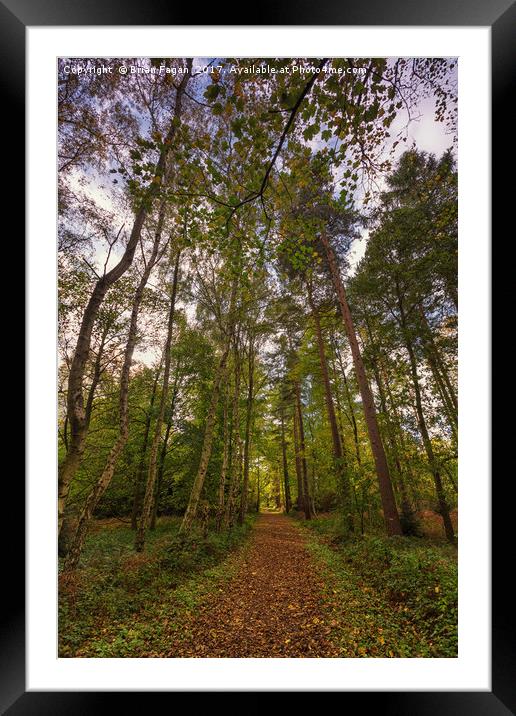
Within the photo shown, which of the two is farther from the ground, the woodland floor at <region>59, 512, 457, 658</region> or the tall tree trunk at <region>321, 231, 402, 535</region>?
the tall tree trunk at <region>321, 231, 402, 535</region>

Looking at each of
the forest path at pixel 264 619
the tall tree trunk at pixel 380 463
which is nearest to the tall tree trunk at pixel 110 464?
the forest path at pixel 264 619

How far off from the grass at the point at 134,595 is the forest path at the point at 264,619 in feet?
0.87

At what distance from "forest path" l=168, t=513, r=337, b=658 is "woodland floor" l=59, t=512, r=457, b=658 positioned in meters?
0.01

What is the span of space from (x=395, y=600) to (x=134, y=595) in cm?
319

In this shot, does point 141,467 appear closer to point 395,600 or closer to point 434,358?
point 395,600

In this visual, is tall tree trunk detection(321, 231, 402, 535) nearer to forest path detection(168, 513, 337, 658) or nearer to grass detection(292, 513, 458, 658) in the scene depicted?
grass detection(292, 513, 458, 658)

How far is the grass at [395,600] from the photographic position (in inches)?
86.7

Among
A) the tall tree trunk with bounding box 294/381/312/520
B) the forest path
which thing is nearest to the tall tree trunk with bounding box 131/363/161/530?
the forest path

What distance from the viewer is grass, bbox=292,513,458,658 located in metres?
2.20

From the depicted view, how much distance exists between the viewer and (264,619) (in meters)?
2.67
